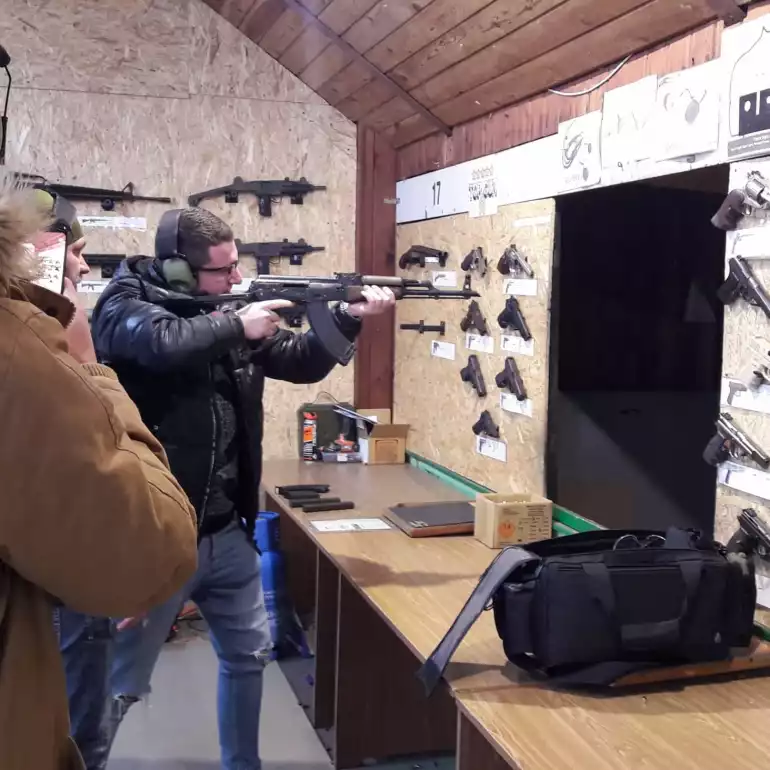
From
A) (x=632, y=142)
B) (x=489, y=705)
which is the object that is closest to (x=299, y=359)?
(x=632, y=142)

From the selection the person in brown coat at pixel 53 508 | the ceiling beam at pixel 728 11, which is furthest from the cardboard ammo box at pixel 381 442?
the person in brown coat at pixel 53 508

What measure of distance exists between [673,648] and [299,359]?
130 centimetres

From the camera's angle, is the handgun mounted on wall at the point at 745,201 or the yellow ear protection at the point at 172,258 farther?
the yellow ear protection at the point at 172,258

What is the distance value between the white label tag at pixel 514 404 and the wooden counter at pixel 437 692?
0.42m

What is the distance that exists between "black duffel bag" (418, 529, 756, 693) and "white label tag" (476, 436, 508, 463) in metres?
1.31

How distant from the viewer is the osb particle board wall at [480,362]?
2.70 m

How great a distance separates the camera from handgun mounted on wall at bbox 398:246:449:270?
11.1 ft

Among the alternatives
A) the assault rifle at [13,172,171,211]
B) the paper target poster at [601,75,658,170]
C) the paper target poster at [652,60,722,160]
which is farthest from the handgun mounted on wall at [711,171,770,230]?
the assault rifle at [13,172,171,211]

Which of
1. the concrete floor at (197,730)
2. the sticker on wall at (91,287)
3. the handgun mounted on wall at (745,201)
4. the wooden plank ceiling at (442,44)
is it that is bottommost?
the concrete floor at (197,730)

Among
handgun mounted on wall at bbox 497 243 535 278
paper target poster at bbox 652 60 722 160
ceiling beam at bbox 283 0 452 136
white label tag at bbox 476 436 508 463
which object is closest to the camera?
paper target poster at bbox 652 60 722 160

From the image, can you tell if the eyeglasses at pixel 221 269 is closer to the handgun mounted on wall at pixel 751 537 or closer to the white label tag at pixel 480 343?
the white label tag at pixel 480 343

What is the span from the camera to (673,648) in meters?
1.55

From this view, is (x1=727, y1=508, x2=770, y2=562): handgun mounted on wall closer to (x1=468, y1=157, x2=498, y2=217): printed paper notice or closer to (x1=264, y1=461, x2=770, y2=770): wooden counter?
(x1=264, y1=461, x2=770, y2=770): wooden counter

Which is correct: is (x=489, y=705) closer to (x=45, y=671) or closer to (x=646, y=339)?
(x=45, y=671)
